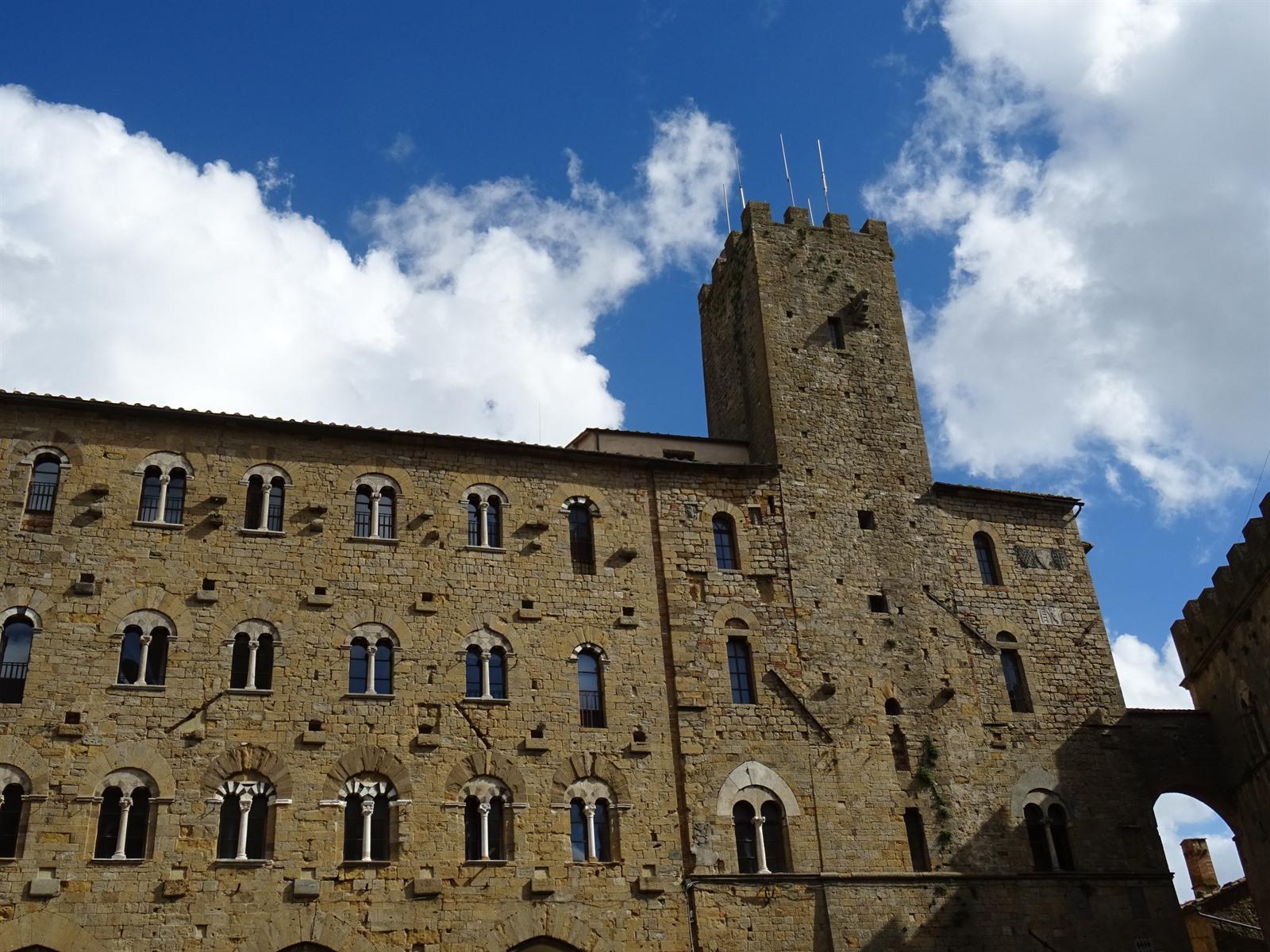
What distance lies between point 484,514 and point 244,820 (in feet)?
26.9

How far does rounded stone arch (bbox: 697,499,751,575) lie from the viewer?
Result: 2892 cm

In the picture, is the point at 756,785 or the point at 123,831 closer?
the point at 123,831

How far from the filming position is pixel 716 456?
1236 inches

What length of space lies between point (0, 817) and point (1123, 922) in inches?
905

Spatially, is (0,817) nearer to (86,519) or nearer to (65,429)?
(86,519)

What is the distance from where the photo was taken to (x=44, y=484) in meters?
24.9

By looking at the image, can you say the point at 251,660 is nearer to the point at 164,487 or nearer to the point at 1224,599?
the point at 164,487

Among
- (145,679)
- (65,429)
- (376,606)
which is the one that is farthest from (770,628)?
(65,429)

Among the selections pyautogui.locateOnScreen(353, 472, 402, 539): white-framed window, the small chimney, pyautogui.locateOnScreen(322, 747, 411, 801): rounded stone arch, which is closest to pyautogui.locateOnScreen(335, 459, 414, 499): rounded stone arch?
pyautogui.locateOnScreen(353, 472, 402, 539): white-framed window

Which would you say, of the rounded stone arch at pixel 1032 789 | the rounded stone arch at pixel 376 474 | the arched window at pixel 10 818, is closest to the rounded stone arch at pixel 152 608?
the arched window at pixel 10 818

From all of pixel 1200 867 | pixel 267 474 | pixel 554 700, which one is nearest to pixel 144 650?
pixel 267 474

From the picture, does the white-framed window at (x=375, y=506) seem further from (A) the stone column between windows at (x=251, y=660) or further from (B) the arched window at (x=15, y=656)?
(B) the arched window at (x=15, y=656)

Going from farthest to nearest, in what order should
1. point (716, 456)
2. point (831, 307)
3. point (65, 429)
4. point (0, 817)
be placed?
point (831, 307) → point (716, 456) → point (65, 429) → point (0, 817)

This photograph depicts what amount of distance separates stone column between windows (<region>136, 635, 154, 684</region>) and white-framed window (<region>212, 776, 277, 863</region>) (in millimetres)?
2620
